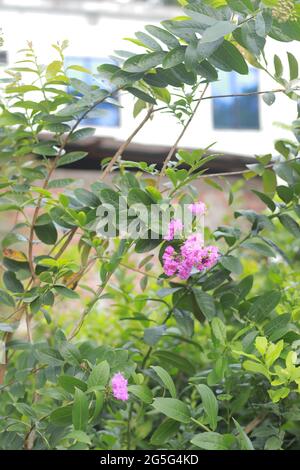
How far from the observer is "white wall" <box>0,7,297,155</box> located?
9359mm

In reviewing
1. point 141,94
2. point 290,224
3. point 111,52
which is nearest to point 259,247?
point 290,224

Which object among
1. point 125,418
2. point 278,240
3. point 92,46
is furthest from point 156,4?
point 125,418

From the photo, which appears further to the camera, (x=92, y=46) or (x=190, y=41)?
(x=92, y=46)

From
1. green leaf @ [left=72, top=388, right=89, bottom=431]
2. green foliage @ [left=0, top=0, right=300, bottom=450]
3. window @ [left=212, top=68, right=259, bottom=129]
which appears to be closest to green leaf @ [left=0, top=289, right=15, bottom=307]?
green foliage @ [left=0, top=0, right=300, bottom=450]

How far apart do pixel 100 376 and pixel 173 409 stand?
0.15m

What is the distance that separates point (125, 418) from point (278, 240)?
1.81 metres

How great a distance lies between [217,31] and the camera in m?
1.18

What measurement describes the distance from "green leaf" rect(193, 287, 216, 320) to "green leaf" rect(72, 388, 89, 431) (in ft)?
1.47

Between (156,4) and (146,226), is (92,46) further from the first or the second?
(146,226)

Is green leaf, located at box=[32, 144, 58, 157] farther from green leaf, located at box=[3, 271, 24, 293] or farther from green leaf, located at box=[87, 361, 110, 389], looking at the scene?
green leaf, located at box=[87, 361, 110, 389]

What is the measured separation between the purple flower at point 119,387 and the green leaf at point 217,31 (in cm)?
60

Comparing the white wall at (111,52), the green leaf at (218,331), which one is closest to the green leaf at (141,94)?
the green leaf at (218,331)

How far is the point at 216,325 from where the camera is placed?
4.83ft

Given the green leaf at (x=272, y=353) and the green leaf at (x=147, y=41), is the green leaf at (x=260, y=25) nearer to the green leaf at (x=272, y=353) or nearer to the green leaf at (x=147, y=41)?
the green leaf at (x=147, y=41)
